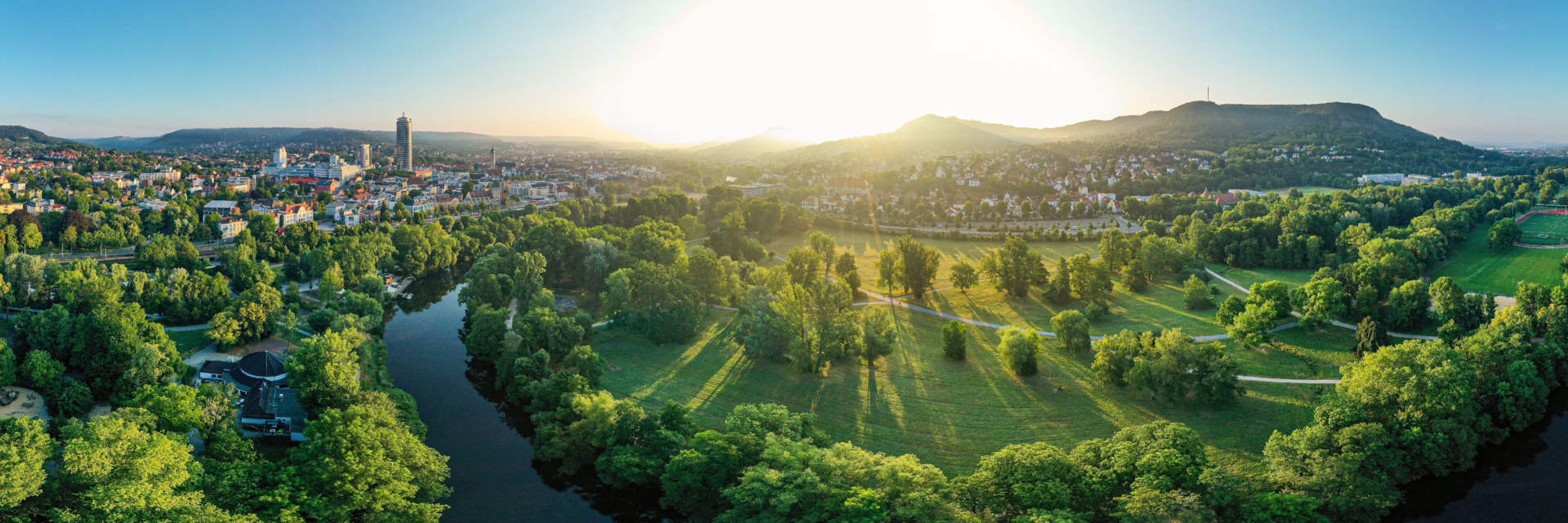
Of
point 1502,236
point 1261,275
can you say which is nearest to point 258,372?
point 1261,275

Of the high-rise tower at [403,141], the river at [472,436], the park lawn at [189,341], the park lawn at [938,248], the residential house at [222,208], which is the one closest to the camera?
the river at [472,436]

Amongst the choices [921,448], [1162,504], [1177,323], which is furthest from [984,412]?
[1177,323]

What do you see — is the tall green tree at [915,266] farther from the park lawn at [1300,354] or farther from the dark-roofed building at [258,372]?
the dark-roofed building at [258,372]

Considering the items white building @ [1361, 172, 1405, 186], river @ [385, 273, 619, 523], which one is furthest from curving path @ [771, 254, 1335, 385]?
white building @ [1361, 172, 1405, 186]

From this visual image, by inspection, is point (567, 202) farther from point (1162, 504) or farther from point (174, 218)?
point (1162, 504)

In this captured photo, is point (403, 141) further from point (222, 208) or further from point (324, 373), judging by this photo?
point (324, 373)

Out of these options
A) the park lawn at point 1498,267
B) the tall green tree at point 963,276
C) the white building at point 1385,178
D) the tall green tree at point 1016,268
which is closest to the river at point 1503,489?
the park lawn at point 1498,267
